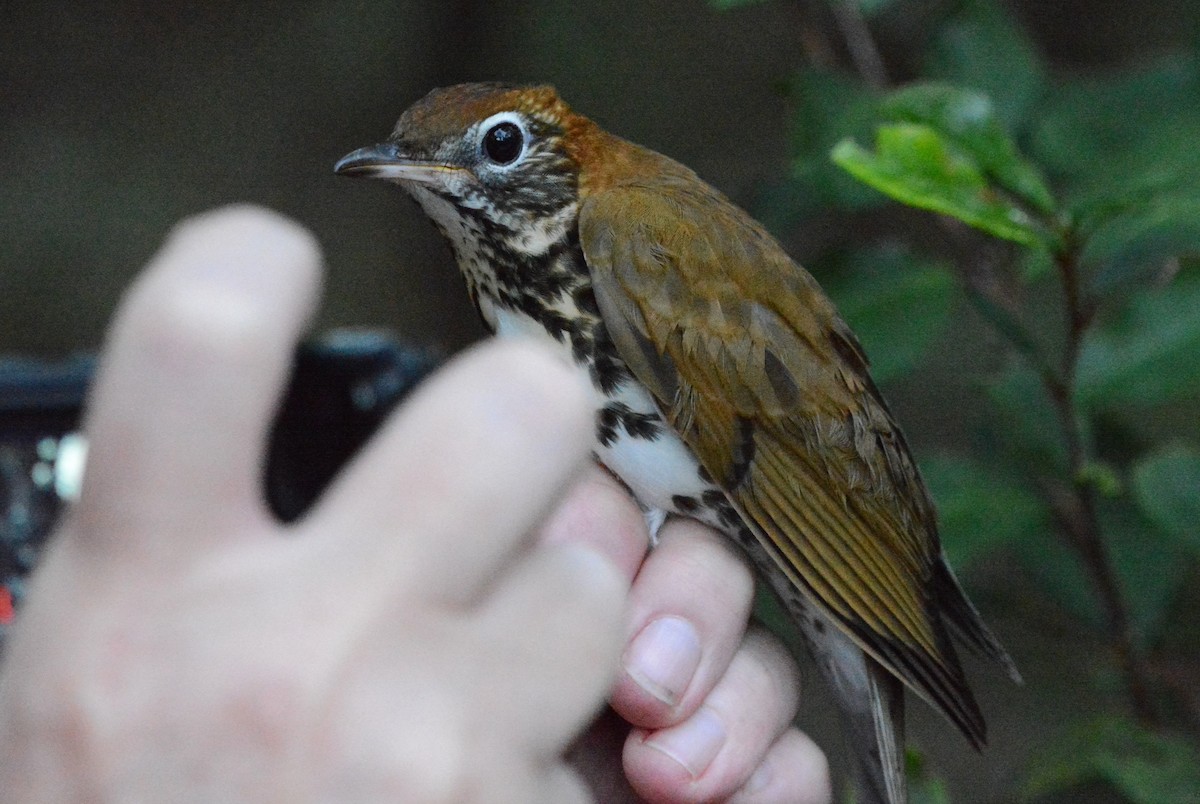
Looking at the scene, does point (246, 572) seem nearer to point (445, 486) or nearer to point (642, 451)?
point (445, 486)

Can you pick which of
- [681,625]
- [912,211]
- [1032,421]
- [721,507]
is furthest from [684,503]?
[912,211]

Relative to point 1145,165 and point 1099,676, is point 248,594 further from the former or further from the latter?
point 1099,676

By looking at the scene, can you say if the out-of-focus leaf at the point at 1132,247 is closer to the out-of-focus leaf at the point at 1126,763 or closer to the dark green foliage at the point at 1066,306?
the dark green foliage at the point at 1066,306

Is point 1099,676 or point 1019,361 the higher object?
point 1019,361

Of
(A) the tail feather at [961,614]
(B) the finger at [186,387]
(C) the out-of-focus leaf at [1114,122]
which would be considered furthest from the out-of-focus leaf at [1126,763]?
(B) the finger at [186,387]

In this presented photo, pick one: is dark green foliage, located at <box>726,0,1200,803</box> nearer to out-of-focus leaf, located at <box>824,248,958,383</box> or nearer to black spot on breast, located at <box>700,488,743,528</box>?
out-of-focus leaf, located at <box>824,248,958,383</box>

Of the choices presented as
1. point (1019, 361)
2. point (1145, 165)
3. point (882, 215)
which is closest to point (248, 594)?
point (1145, 165)
